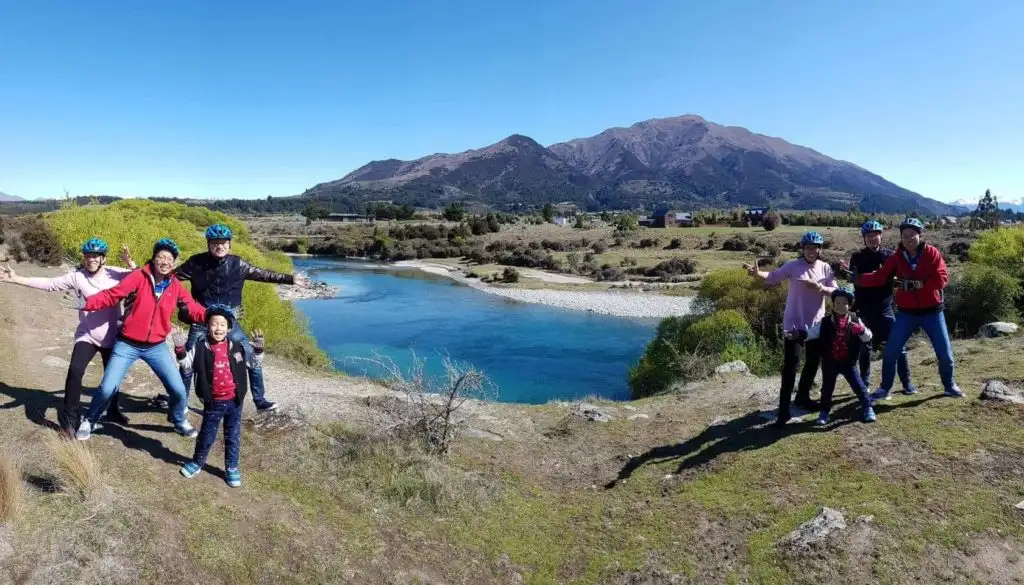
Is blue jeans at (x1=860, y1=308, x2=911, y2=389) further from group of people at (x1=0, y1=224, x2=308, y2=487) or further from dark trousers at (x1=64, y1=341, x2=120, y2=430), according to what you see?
dark trousers at (x1=64, y1=341, x2=120, y2=430)

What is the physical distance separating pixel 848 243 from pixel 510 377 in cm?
5848

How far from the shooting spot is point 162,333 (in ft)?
20.0

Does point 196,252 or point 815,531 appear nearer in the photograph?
point 815,531

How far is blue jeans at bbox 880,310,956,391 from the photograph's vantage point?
23.1ft

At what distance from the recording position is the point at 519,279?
58000 millimetres

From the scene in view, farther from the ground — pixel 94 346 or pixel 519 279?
pixel 94 346

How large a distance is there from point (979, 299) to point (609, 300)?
28989 millimetres

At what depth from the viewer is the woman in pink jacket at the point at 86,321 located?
594 centimetres

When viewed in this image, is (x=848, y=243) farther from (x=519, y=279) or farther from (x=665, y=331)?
(x=665, y=331)

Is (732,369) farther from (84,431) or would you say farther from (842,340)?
(84,431)

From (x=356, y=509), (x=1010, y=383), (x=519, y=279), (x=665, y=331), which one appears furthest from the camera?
(x=519, y=279)

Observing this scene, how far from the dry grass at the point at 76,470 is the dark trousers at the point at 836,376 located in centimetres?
774

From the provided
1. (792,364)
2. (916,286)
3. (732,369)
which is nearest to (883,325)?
(916,286)

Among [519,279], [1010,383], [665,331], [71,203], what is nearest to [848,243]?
[519,279]
